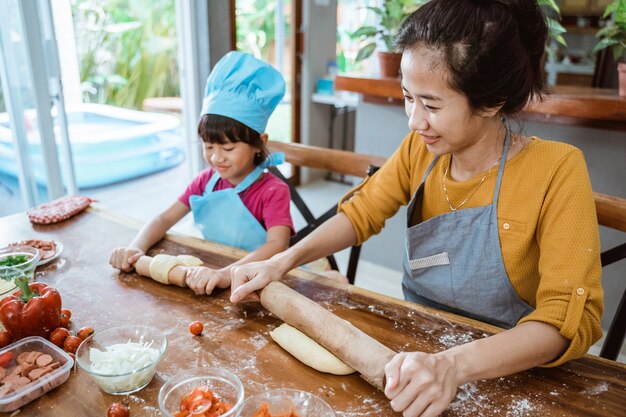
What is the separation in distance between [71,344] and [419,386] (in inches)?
26.6

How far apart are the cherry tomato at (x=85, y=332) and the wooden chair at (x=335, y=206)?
869mm

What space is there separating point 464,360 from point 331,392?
9.5 inches

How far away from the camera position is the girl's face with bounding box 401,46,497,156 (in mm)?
980

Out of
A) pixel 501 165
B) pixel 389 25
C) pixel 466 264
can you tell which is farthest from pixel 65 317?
pixel 389 25

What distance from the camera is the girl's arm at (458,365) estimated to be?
77 centimetres

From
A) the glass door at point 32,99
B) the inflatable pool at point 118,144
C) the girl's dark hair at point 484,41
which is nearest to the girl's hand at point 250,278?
the girl's dark hair at point 484,41

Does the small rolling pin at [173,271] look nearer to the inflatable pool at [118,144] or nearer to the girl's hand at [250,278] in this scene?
the girl's hand at [250,278]

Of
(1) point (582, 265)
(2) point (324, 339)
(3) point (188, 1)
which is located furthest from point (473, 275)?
(3) point (188, 1)

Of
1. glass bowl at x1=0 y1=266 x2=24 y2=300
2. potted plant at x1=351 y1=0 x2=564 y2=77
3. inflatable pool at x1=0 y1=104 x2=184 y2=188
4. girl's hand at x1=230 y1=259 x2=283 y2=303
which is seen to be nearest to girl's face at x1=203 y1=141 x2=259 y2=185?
girl's hand at x1=230 y1=259 x2=283 y2=303

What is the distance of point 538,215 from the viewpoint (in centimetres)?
107

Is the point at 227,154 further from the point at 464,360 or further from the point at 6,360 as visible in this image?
the point at 464,360

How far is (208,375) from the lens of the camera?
850 mm

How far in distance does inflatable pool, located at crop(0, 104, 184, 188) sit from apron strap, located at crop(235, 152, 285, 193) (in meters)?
3.42

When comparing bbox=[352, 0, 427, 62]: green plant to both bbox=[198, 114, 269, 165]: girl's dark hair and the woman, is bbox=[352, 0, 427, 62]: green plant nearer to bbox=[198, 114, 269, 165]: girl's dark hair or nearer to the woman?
bbox=[198, 114, 269, 165]: girl's dark hair
